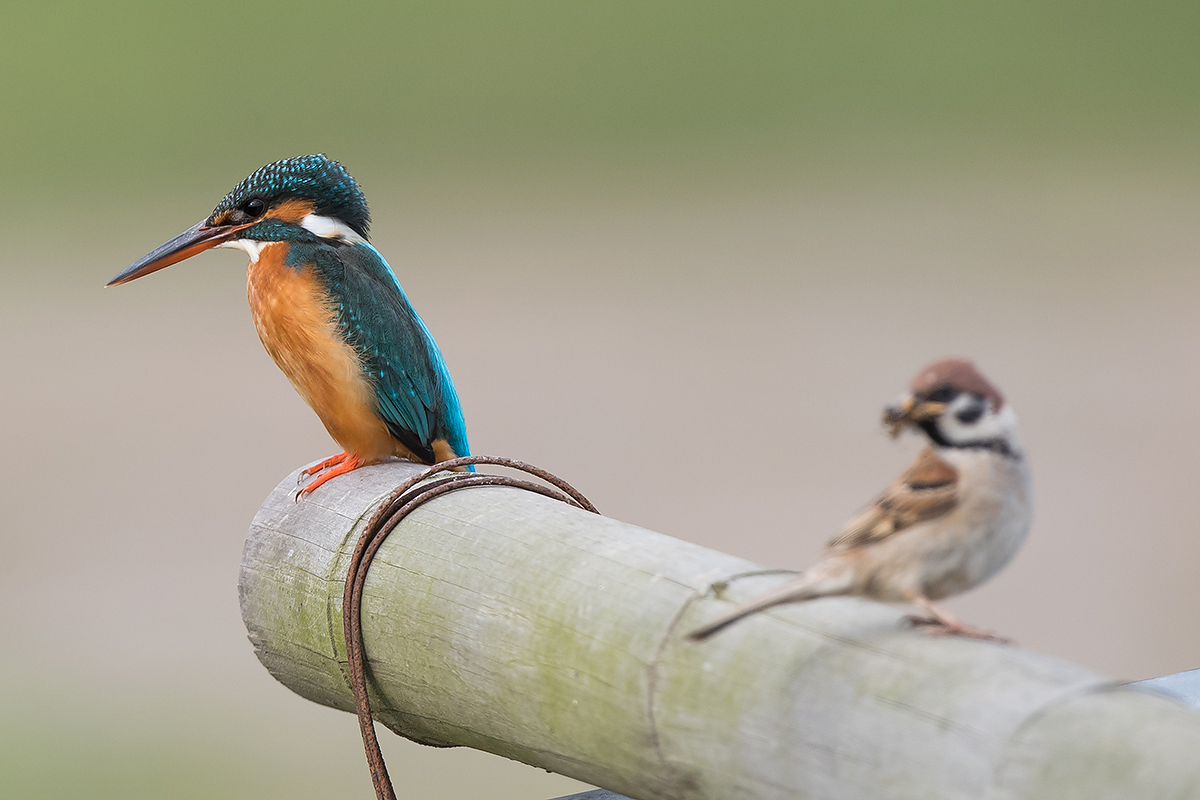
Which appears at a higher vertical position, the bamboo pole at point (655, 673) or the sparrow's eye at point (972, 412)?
the sparrow's eye at point (972, 412)

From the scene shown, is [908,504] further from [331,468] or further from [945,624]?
[331,468]

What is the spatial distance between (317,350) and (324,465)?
0.10 metres

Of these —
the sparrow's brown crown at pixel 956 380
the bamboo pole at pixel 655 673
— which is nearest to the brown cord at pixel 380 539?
the bamboo pole at pixel 655 673

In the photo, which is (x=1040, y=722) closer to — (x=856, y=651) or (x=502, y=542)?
(x=856, y=651)

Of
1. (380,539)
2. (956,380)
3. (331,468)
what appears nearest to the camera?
(956,380)

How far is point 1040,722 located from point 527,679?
1.05ft

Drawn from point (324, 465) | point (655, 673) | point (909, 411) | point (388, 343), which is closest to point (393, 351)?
point (388, 343)

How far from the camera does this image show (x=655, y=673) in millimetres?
649

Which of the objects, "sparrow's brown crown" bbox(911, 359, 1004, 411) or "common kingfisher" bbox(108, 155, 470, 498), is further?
"common kingfisher" bbox(108, 155, 470, 498)

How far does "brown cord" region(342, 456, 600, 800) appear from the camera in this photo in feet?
2.77

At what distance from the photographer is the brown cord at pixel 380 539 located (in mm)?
845

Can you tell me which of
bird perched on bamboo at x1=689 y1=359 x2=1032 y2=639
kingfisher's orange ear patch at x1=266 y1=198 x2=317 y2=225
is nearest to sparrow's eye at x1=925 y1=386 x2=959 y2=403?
bird perched on bamboo at x1=689 y1=359 x2=1032 y2=639

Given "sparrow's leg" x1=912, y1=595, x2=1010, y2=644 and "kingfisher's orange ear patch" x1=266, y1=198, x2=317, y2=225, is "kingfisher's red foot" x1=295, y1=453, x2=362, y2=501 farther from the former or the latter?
"sparrow's leg" x1=912, y1=595, x2=1010, y2=644

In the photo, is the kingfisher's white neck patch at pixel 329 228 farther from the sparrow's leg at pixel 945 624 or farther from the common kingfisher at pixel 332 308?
the sparrow's leg at pixel 945 624
